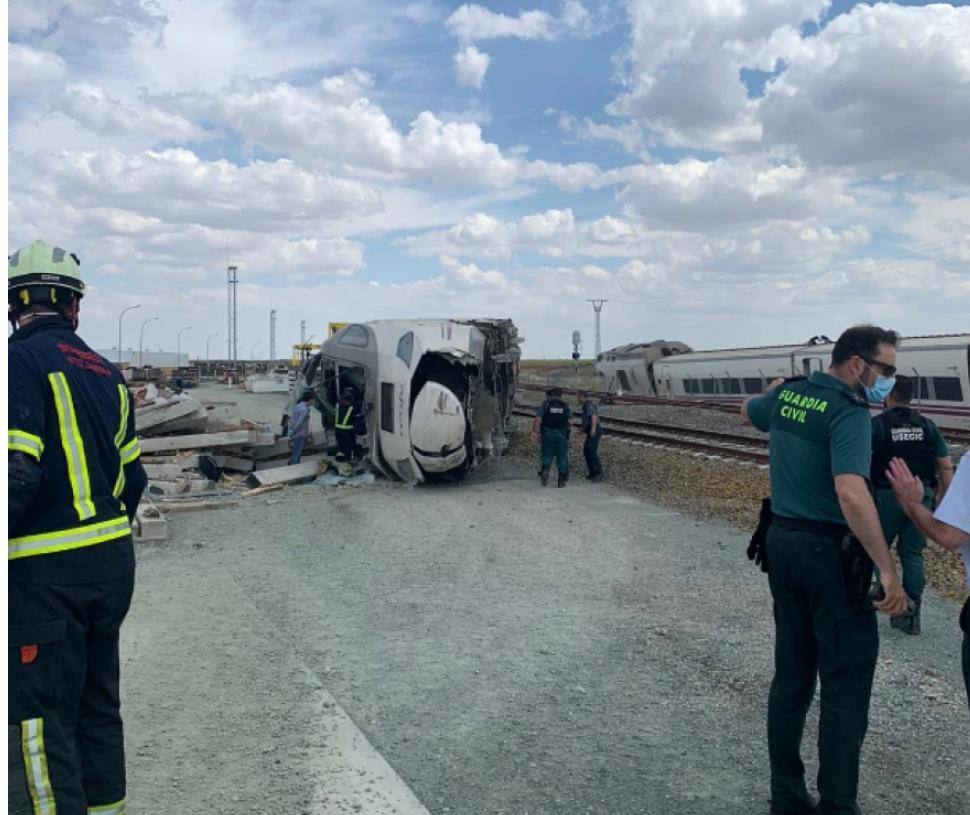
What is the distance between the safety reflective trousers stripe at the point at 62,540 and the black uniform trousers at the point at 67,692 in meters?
0.12

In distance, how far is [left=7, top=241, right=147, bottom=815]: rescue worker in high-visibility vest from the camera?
295cm

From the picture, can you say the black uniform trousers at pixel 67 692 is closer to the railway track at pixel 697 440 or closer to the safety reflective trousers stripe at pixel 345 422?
the safety reflective trousers stripe at pixel 345 422

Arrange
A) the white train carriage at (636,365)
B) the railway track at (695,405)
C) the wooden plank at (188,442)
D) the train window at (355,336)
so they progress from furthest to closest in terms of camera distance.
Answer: the white train carriage at (636,365) → the railway track at (695,405) → the train window at (355,336) → the wooden plank at (188,442)

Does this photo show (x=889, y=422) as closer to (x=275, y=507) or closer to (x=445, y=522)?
(x=445, y=522)

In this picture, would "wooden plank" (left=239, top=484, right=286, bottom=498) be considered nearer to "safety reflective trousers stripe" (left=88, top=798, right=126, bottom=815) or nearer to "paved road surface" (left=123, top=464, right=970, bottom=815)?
"paved road surface" (left=123, top=464, right=970, bottom=815)

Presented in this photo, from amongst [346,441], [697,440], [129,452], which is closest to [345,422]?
[346,441]

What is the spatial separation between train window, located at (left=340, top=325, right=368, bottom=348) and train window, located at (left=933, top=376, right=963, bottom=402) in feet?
48.0

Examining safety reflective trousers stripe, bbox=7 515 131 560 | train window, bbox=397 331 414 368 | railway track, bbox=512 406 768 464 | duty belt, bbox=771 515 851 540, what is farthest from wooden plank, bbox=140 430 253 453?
duty belt, bbox=771 515 851 540

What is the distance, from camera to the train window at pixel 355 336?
46.9 ft

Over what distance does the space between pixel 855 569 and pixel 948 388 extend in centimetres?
1998

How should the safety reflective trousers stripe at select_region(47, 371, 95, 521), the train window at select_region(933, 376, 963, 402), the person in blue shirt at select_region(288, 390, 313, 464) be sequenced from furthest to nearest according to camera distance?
the train window at select_region(933, 376, 963, 402)
the person in blue shirt at select_region(288, 390, 313, 464)
the safety reflective trousers stripe at select_region(47, 371, 95, 521)

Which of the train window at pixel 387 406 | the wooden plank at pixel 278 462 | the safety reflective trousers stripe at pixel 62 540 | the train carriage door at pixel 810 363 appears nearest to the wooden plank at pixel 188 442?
the wooden plank at pixel 278 462

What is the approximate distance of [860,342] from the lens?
3740 millimetres

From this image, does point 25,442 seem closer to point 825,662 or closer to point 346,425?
point 825,662
